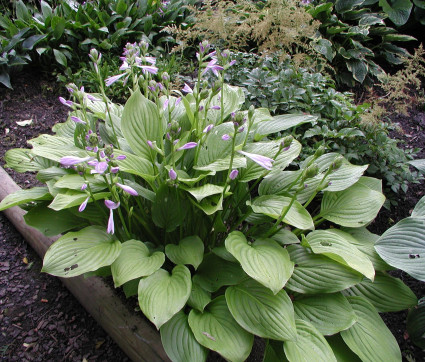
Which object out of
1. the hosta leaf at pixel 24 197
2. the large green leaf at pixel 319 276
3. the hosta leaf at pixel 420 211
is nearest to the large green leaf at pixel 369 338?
the large green leaf at pixel 319 276

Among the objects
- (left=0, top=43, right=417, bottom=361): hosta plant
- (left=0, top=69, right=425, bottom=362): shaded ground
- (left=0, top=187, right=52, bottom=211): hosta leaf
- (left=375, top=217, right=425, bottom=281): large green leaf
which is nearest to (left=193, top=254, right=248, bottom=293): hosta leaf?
(left=0, top=43, right=417, bottom=361): hosta plant

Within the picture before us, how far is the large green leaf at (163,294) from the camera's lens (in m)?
1.35

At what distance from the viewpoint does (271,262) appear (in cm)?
148

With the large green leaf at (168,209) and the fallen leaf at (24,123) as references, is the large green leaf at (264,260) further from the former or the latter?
the fallen leaf at (24,123)

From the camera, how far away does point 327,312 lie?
5.15 feet

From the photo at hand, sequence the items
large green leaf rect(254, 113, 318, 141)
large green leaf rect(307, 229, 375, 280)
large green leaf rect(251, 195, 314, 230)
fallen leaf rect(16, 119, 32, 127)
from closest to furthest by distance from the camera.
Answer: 1. large green leaf rect(307, 229, 375, 280)
2. large green leaf rect(251, 195, 314, 230)
3. large green leaf rect(254, 113, 318, 141)
4. fallen leaf rect(16, 119, 32, 127)

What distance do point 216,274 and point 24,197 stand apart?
1.04 metres

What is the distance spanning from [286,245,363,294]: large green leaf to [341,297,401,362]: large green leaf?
0.70ft

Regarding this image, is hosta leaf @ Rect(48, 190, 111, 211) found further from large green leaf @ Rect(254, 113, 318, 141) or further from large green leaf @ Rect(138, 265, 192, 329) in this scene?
large green leaf @ Rect(254, 113, 318, 141)

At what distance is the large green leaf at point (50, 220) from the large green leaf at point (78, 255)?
0.31 meters

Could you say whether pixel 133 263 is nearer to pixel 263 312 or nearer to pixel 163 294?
pixel 163 294

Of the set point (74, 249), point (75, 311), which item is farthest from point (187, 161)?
point (75, 311)

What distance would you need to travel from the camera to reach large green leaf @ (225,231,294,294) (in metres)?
1.37

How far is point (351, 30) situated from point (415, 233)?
11.1ft
